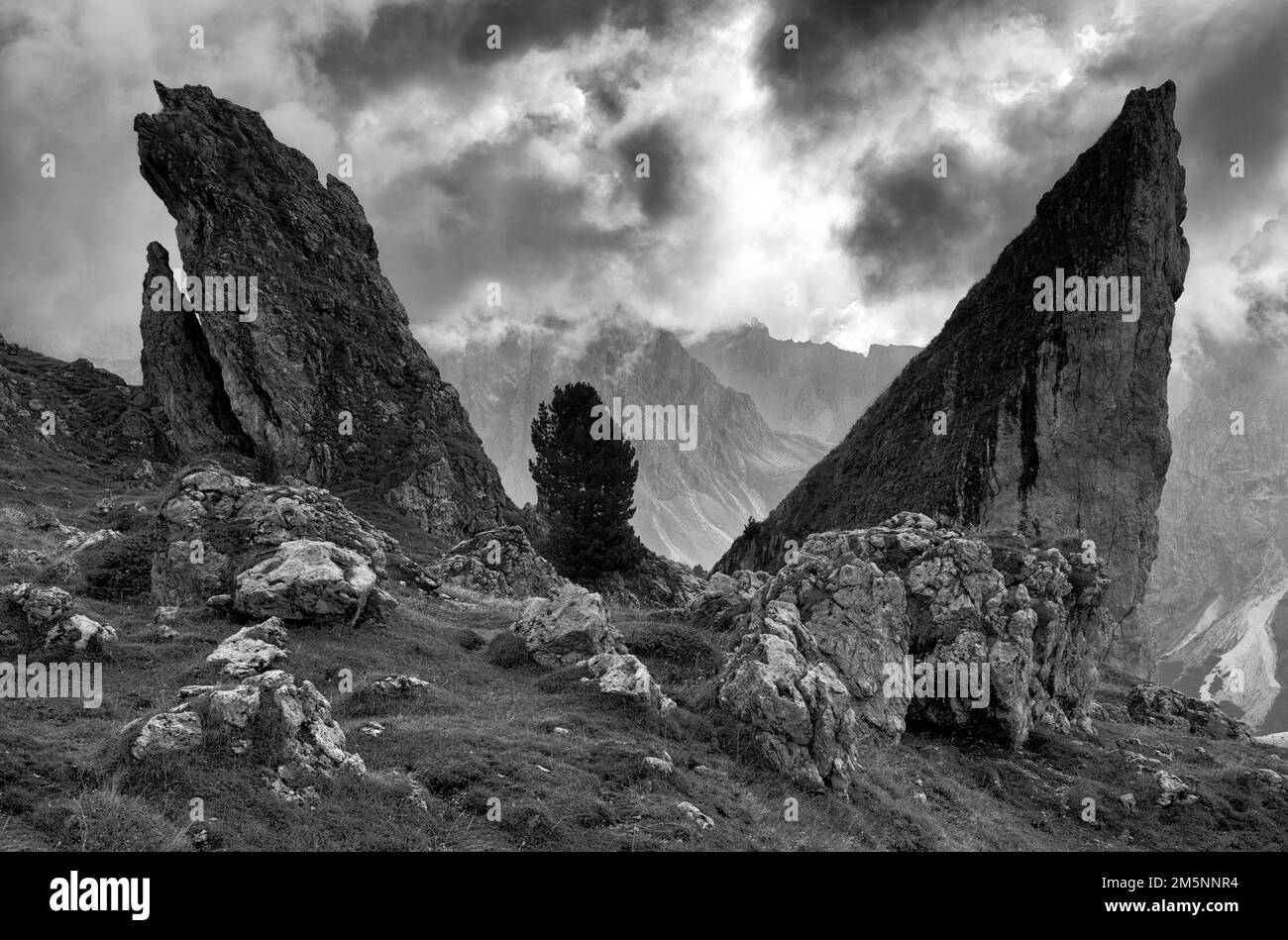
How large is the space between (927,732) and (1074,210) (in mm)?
100464

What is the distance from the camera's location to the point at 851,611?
84.6ft

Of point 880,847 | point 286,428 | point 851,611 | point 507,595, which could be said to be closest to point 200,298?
point 286,428

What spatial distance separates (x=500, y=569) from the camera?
43812mm

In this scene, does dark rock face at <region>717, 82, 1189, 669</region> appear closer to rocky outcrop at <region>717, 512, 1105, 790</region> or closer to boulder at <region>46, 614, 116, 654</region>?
rocky outcrop at <region>717, 512, 1105, 790</region>

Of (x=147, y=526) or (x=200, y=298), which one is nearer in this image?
(x=147, y=526)

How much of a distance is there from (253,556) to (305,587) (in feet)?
12.1

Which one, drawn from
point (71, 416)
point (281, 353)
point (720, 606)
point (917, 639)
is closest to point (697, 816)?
point (917, 639)

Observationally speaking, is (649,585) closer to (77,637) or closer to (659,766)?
(77,637)

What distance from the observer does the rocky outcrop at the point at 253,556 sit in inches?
857

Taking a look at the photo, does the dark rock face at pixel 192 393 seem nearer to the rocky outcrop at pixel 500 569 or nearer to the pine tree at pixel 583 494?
the pine tree at pixel 583 494

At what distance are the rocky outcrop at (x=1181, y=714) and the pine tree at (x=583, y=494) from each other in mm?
36819

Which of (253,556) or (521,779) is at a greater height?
(253,556)
